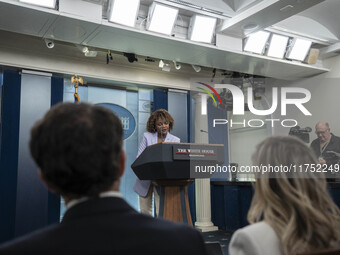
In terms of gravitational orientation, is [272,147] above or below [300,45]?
below

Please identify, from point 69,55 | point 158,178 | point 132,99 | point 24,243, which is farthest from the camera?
point 132,99

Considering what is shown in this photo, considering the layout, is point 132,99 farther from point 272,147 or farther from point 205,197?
point 272,147

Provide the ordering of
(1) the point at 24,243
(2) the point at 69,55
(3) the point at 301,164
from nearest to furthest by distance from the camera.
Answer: (1) the point at 24,243 → (3) the point at 301,164 → (2) the point at 69,55

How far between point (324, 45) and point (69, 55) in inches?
147

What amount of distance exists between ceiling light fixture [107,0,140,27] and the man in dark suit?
Answer: 10.1 feet

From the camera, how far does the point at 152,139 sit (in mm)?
3162

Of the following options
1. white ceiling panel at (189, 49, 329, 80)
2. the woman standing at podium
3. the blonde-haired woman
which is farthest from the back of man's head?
white ceiling panel at (189, 49, 329, 80)

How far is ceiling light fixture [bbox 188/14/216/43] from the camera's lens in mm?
4012

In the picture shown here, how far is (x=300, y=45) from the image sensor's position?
483 cm

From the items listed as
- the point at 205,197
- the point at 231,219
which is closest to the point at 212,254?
the point at 231,219

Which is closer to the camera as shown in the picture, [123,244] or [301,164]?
[123,244]

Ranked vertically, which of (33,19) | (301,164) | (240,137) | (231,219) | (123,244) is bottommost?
(231,219)

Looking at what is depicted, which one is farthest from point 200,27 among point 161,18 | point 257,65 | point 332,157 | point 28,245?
point 28,245

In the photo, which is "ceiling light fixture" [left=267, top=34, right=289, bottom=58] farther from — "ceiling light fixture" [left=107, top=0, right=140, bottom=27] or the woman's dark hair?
the woman's dark hair
